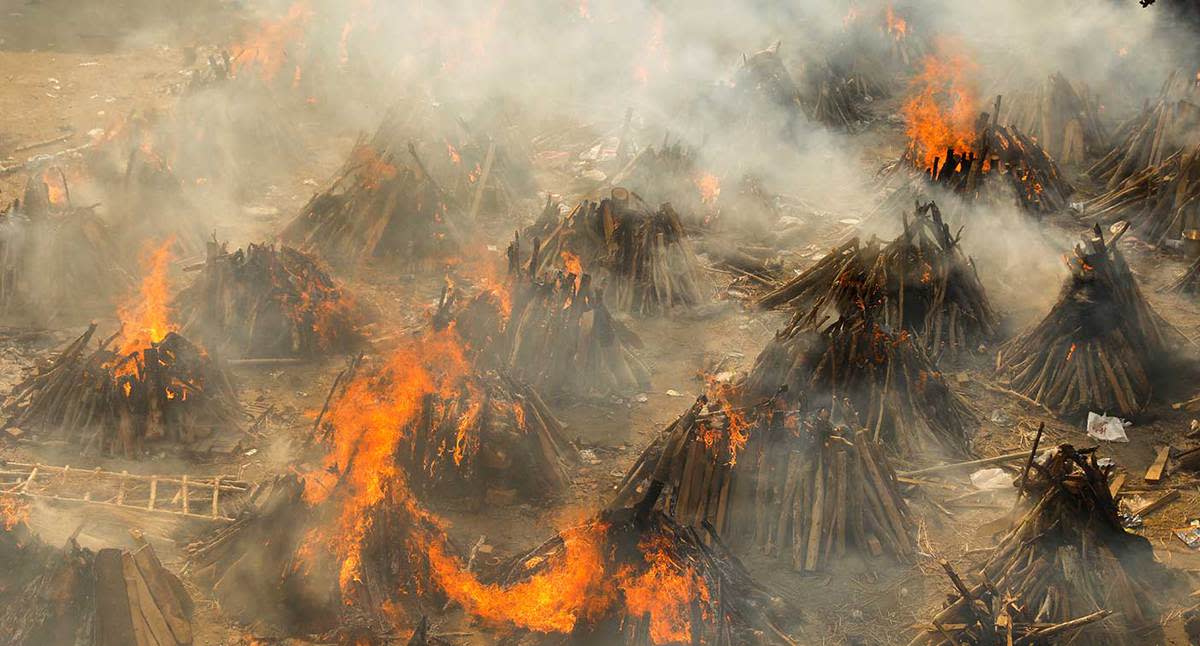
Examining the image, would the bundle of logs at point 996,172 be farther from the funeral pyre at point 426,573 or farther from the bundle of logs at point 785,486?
the funeral pyre at point 426,573

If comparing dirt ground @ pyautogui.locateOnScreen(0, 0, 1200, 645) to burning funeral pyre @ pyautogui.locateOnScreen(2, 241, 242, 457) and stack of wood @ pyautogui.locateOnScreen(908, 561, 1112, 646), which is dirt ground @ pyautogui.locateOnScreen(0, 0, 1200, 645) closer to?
burning funeral pyre @ pyautogui.locateOnScreen(2, 241, 242, 457)

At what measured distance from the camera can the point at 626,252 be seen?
11.6 m

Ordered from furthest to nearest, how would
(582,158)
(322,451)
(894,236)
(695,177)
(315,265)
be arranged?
1. (582,158)
2. (695,177)
3. (894,236)
4. (315,265)
5. (322,451)

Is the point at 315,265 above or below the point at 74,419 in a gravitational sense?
above

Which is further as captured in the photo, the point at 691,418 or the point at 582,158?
the point at 582,158

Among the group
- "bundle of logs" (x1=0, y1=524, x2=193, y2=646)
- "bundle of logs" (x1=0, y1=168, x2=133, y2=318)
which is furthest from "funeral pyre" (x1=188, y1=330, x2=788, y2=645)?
"bundle of logs" (x1=0, y1=168, x2=133, y2=318)

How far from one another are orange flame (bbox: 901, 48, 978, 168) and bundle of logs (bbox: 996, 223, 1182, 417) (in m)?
3.28

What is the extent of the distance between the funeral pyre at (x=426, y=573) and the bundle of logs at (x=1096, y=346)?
4536 mm

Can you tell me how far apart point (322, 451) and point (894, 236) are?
745cm

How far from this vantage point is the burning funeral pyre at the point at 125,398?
882 cm

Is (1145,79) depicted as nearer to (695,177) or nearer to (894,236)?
(894,236)

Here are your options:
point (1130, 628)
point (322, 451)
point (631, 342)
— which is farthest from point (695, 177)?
point (1130, 628)

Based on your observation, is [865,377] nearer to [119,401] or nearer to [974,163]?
[974,163]

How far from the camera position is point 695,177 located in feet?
44.0
